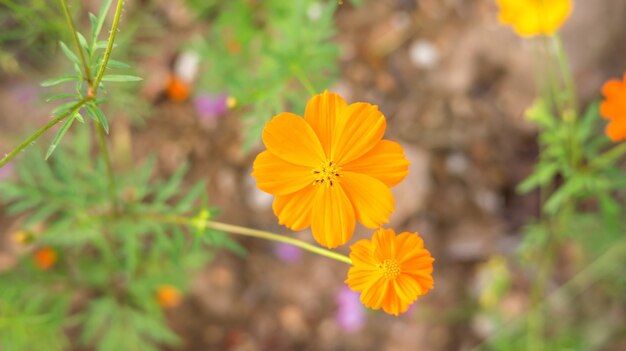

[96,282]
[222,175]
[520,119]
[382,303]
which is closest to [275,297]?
[222,175]

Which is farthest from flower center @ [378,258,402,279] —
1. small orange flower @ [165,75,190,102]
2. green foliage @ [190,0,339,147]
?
small orange flower @ [165,75,190,102]

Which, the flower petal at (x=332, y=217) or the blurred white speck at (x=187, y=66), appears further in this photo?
the blurred white speck at (x=187, y=66)

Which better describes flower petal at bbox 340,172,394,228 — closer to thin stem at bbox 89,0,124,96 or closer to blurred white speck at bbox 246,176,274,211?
thin stem at bbox 89,0,124,96

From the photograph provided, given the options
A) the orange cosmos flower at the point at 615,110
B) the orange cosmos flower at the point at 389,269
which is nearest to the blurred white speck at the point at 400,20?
the orange cosmos flower at the point at 615,110

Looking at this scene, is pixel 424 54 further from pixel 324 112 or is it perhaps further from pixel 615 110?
pixel 324 112

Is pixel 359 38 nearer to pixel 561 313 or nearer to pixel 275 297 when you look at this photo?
pixel 275 297

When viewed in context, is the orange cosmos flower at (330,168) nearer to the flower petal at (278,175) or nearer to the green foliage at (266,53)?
the flower petal at (278,175)

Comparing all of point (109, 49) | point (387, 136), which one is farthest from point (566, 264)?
point (109, 49)
